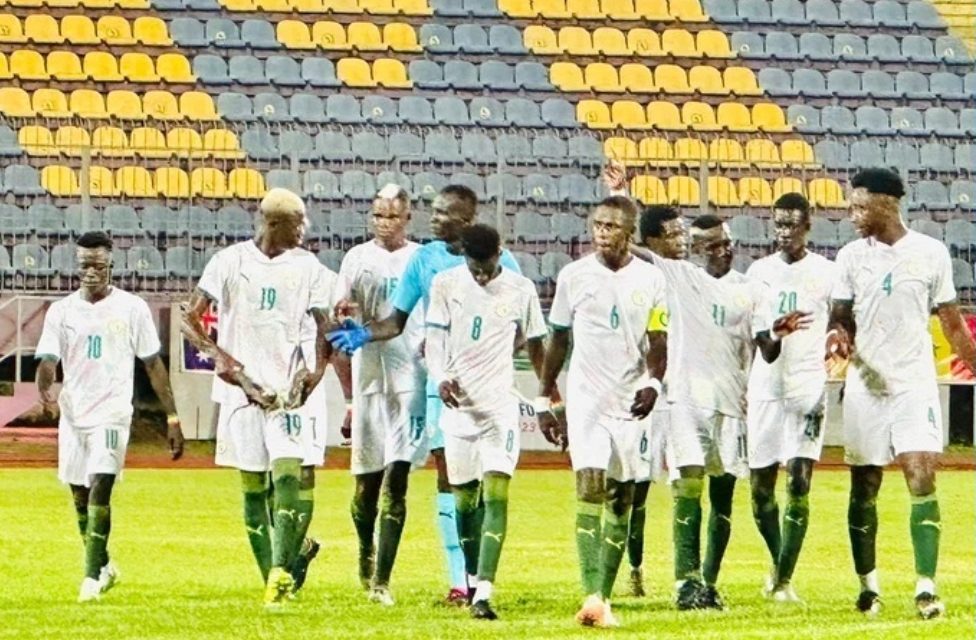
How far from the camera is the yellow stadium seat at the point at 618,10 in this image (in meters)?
33.4

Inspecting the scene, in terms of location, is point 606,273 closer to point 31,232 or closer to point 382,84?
point 31,232

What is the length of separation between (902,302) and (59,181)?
1801 cm

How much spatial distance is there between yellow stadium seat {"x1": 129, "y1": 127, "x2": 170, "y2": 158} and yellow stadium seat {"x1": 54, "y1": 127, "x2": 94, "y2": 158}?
588mm

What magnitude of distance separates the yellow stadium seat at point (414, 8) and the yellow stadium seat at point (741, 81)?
181 inches

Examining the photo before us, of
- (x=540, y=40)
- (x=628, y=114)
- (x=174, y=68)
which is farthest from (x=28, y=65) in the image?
(x=628, y=114)

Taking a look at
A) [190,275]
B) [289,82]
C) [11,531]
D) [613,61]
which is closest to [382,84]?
[289,82]

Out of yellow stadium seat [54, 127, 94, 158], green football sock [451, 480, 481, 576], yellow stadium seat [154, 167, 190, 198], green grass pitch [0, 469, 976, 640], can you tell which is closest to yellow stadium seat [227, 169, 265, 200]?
yellow stadium seat [154, 167, 190, 198]

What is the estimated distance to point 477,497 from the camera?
11883mm

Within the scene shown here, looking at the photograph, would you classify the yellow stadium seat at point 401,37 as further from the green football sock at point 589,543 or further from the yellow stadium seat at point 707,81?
the green football sock at point 589,543

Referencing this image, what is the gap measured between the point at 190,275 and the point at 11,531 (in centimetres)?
870

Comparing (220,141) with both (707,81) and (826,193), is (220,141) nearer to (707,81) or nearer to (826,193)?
(826,193)

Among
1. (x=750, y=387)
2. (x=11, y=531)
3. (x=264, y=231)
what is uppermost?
(x=264, y=231)

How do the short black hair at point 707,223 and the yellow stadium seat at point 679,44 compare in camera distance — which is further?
the yellow stadium seat at point 679,44

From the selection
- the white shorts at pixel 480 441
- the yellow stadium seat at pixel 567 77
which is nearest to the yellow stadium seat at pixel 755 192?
the yellow stadium seat at pixel 567 77
